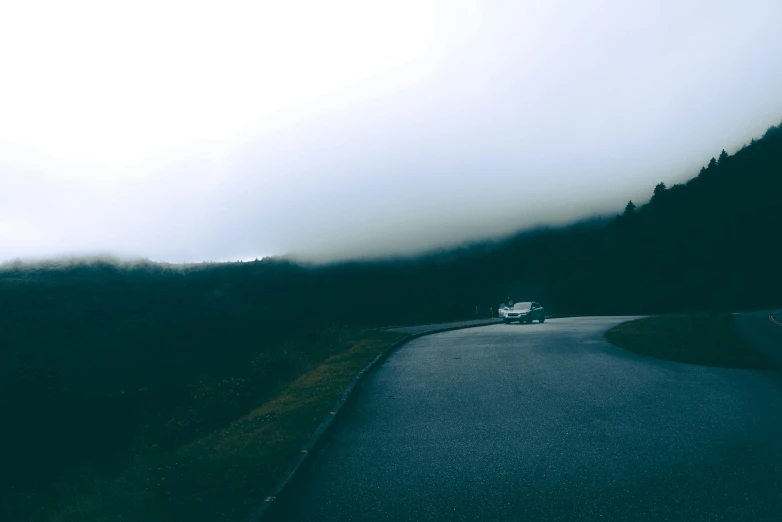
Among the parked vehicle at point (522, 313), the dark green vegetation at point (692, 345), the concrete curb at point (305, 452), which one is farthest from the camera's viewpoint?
the parked vehicle at point (522, 313)

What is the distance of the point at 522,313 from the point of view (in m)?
31.9

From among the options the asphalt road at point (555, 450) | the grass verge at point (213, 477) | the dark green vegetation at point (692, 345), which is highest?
the grass verge at point (213, 477)

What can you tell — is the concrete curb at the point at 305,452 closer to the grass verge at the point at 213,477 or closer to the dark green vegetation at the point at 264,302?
the grass verge at the point at 213,477

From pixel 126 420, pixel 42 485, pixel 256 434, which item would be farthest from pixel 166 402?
pixel 256 434

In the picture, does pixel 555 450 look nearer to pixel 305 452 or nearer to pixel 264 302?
pixel 305 452

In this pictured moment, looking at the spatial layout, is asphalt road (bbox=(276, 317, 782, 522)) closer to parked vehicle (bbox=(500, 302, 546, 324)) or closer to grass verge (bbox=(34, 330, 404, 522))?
grass verge (bbox=(34, 330, 404, 522))

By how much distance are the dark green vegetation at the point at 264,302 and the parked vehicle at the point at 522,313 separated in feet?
33.2

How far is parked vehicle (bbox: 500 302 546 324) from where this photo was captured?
3186cm

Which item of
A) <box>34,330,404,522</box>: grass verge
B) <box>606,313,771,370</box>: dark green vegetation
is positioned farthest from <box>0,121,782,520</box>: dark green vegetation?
<box>606,313,771,370</box>: dark green vegetation

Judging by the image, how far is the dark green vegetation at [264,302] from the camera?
83.3 feet

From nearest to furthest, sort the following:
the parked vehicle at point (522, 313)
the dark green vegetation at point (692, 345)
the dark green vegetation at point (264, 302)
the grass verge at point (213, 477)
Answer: the grass verge at point (213, 477) → the dark green vegetation at point (692, 345) → the dark green vegetation at point (264, 302) → the parked vehicle at point (522, 313)

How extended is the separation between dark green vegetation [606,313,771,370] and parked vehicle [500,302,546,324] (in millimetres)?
10456

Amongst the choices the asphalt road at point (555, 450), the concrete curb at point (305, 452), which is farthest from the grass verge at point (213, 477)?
the asphalt road at point (555, 450)

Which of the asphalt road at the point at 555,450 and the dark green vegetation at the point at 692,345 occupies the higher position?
the asphalt road at the point at 555,450
